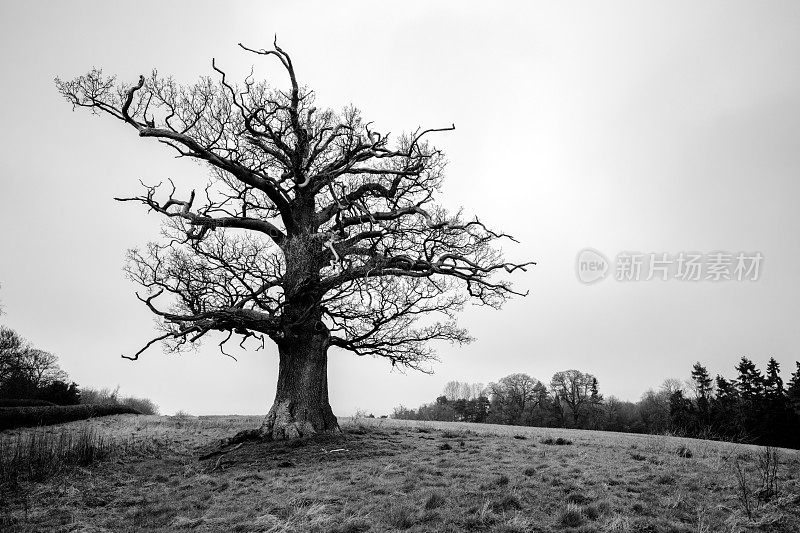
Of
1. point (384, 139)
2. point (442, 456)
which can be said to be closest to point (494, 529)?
point (442, 456)

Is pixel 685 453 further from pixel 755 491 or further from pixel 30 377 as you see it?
pixel 30 377

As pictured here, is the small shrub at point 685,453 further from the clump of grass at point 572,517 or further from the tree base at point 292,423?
the tree base at point 292,423

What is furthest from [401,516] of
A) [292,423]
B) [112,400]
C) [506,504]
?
[112,400]

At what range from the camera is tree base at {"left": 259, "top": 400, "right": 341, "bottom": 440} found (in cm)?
1373

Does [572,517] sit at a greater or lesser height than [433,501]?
greater

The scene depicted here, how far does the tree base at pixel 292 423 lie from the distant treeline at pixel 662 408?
29.4 metres

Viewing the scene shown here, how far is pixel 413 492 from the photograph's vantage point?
7.57 meters

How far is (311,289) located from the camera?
565 inches

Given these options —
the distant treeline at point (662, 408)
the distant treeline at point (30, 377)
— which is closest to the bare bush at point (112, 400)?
the distant treeline at point (30, 377)

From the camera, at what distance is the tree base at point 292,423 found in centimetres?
1373

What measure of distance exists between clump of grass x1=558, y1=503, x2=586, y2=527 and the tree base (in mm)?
9285

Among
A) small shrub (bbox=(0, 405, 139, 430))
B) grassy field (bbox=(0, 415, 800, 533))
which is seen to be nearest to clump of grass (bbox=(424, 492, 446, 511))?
grassy field (bbox=(0, 415, 800, 533))

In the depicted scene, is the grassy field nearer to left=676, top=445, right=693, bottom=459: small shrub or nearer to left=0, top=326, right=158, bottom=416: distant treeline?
left=676, top=445, right=693, bottom=459: small shrub

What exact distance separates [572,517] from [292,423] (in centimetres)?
994
